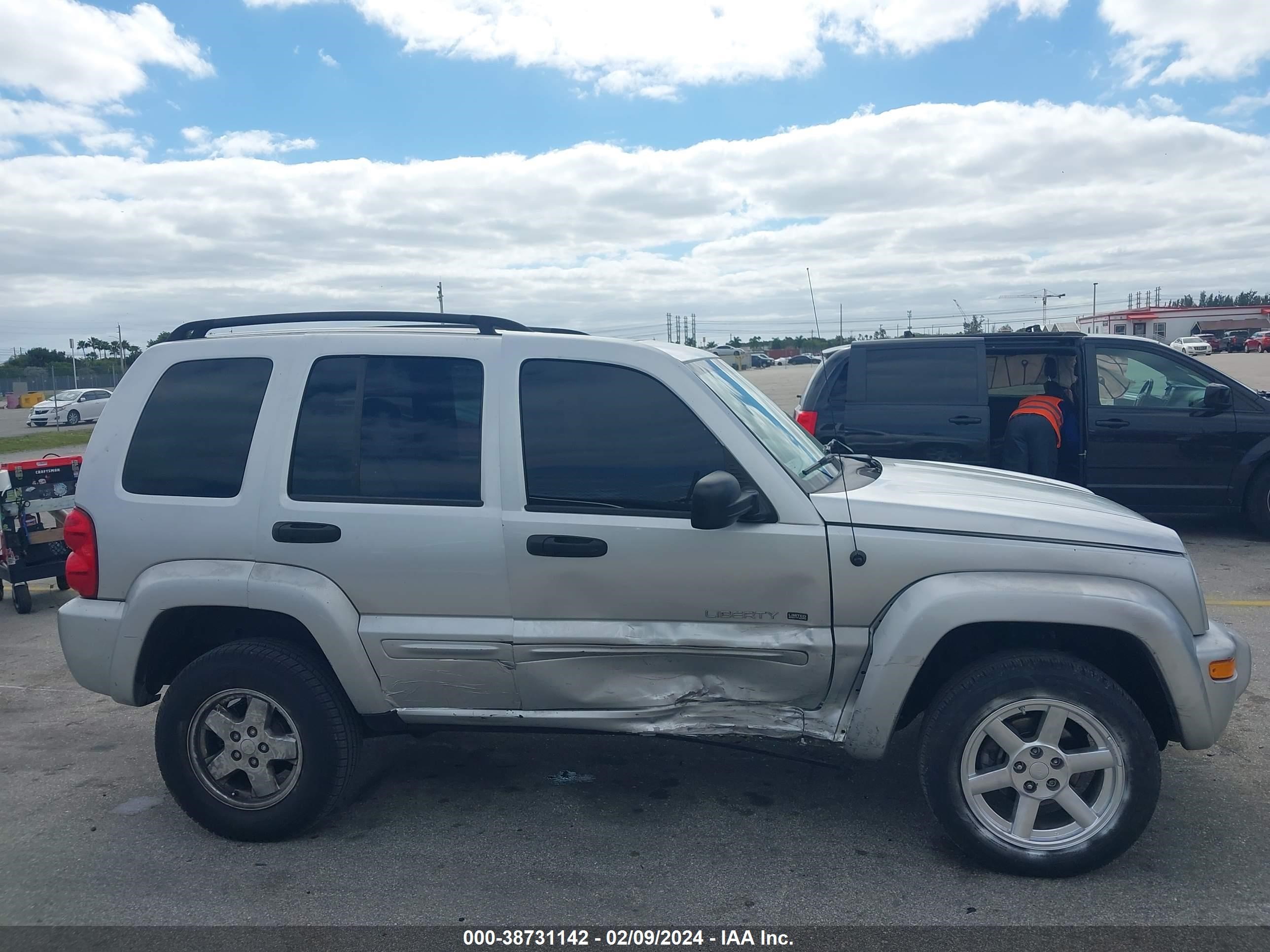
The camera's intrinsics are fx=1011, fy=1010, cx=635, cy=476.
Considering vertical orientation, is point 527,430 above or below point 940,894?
above

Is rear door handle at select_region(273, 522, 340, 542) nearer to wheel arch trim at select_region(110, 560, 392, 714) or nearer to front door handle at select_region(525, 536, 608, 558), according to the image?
→ wheel arch trim at select_region(110, 560, 392, 714)

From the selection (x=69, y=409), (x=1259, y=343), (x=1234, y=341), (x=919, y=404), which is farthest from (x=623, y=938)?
(x=1234, y=341)

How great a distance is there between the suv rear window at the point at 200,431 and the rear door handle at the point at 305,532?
0.87ft

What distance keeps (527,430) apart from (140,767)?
8.74ft

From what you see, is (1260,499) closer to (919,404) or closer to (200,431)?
(919,404)

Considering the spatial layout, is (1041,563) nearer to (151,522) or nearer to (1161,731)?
(1161,731)

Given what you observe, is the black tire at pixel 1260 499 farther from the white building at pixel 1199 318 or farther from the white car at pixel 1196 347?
the white building at pixel 1199 318

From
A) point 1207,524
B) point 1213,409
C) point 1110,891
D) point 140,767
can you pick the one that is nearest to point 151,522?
point 140,767

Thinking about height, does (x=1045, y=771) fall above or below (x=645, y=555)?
below

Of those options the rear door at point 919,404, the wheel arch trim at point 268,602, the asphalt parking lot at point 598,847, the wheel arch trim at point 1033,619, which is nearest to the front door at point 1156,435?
the rear door at point 919,404

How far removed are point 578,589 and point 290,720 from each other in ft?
4.07

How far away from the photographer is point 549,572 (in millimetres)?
3770

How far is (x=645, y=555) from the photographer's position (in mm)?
3711

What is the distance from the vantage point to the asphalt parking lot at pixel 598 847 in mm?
3422
